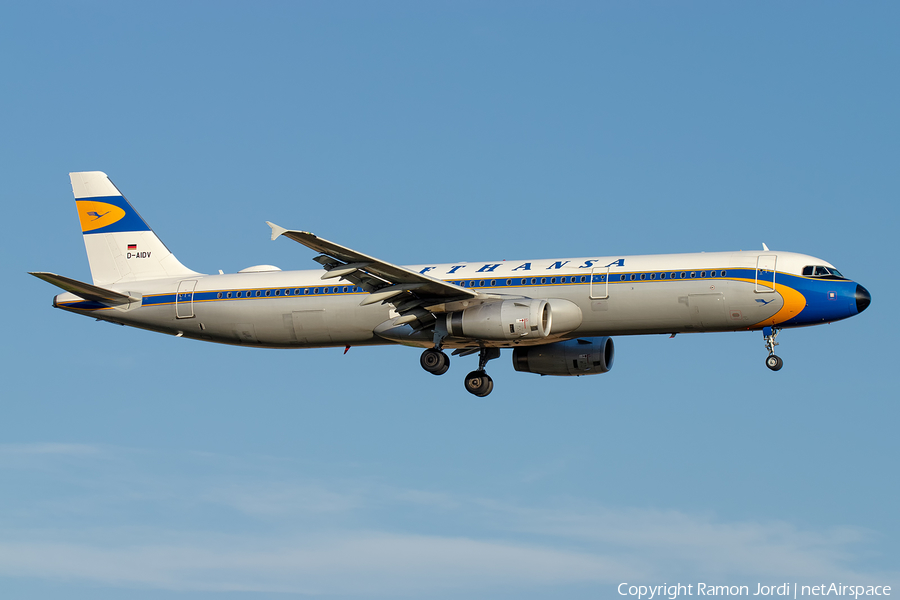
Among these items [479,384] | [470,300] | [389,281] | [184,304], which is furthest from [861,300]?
[184,304]

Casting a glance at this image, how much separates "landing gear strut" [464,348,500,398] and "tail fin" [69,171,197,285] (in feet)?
42.3

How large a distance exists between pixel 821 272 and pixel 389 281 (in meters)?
15.3

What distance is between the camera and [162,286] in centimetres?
4725

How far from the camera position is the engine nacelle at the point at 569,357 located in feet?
153

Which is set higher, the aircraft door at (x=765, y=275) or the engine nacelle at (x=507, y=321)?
the aircraft door at (x=765, y=275)

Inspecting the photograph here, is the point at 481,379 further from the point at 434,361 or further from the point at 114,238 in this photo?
the point at 114,238

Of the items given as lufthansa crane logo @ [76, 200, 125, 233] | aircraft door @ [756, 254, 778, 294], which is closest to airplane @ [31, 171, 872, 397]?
aircraft door @ [756, 254, 778, 294]

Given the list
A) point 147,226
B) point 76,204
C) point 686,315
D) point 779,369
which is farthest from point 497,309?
point 76,204

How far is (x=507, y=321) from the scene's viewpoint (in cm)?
4059

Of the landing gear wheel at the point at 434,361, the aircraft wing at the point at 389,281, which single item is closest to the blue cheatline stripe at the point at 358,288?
the aircraft wing at the point at 389,281

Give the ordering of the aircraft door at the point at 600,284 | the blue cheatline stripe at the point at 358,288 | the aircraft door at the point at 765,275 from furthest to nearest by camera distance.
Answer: the aircraft door at the point at 600,284, the blue cheatline stripe at the point at 358,288, the aircraft door at the point at 765,275

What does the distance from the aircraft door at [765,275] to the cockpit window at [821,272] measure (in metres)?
1.17

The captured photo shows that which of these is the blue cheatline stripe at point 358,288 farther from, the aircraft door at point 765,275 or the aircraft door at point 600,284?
the aircraft door at point 765,275

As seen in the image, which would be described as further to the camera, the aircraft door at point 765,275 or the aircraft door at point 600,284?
the aircraft door at point 600,284
